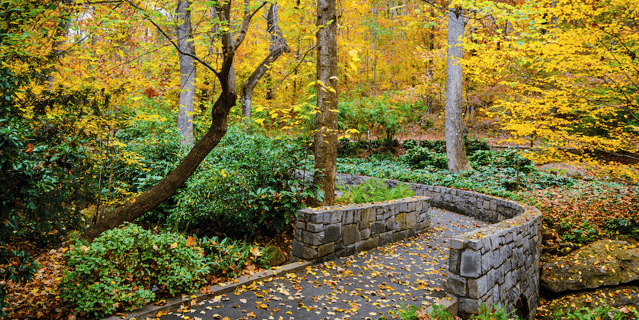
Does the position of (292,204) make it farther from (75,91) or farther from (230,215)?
(75,91)

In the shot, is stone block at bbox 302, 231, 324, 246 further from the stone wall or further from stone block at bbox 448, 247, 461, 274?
stone block at bbox 448, 247, 461, 274

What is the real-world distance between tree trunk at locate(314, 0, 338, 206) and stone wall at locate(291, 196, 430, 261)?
0.73 meters

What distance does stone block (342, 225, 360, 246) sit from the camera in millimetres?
5409

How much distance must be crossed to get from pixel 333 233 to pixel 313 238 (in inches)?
15.7

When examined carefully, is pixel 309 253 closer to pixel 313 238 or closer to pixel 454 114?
pixel 313 238

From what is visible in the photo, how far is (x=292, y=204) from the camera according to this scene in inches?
221

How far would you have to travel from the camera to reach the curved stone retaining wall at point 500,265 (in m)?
3.93

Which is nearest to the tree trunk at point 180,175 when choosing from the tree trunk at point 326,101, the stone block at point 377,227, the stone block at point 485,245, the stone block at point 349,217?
the tree trunk at point 326,101

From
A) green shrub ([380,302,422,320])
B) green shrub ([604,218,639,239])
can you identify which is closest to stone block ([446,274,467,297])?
green shrub ([380,302,422,320])

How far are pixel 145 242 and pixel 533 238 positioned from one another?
606cm

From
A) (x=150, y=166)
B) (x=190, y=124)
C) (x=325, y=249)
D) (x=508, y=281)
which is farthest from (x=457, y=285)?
(x=190, y=124)

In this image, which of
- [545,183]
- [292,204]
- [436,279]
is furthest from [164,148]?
[545,183]

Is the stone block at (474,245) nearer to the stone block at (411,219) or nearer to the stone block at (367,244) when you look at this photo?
the stone block at (367,244)

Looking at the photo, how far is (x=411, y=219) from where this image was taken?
6977 mm
